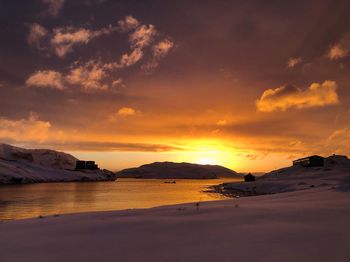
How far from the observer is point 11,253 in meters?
7.35

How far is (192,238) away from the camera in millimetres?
8070

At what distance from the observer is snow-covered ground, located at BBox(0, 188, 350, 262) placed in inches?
264

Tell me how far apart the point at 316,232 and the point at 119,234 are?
477cm

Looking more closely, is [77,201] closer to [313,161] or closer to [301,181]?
[301,181]

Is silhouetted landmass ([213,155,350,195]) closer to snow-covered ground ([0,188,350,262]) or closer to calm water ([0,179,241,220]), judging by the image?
calm water ([0,179,241,220])

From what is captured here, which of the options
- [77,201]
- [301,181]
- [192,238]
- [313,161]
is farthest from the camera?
[313,161]

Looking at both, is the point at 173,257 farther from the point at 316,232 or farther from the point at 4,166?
the point at 4,166

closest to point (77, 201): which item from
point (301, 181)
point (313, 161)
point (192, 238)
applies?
point (301, 181)

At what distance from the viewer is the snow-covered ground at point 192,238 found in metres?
6.70

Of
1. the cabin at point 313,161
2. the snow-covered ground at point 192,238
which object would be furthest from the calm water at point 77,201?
the cabin at point 313,161

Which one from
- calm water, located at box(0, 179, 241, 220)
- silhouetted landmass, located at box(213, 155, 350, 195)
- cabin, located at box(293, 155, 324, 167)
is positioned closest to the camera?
A: calm water, located at box(0, 179, 241, 220)

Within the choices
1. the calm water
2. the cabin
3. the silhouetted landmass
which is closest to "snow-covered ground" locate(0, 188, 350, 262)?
the silhouetted landmass

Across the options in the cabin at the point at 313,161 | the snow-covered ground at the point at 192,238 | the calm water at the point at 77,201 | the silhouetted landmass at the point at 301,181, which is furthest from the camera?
the cabin at the point at 313,161

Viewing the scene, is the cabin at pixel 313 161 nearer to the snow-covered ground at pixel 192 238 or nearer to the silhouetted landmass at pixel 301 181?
the silhouetted landmass at pixel 301 181
